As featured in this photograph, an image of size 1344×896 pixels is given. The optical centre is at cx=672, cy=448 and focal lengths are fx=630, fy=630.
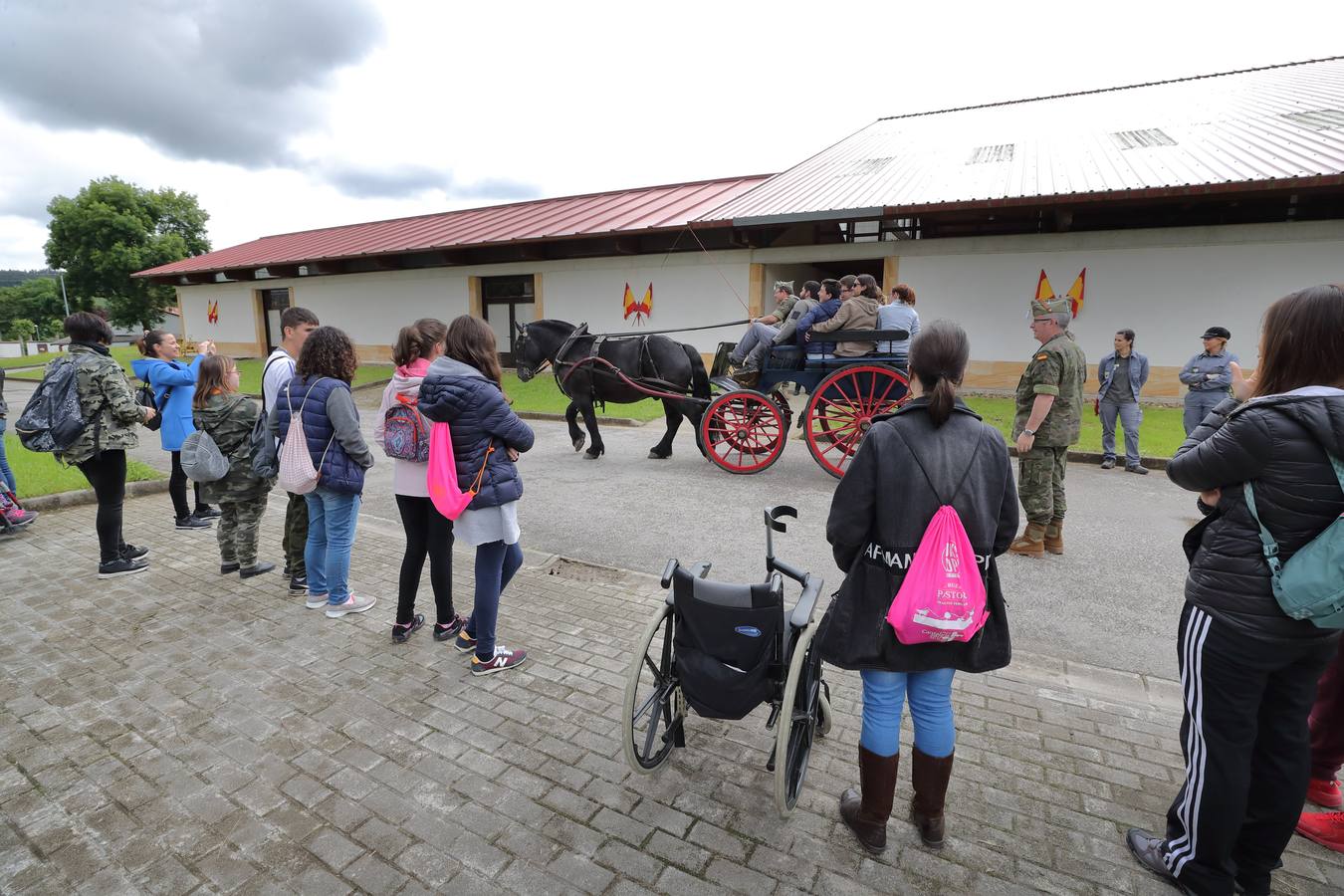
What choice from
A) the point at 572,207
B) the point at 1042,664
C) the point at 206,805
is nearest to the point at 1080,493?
the point at 1042,664

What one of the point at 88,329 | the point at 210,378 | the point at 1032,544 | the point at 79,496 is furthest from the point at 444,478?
the point at 79,496

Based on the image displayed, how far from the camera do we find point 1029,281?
475 inches

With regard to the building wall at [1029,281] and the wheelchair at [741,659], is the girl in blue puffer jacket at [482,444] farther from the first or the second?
the building wall at [1029,281]

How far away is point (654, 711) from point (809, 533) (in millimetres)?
3380

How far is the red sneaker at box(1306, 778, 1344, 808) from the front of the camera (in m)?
2.32

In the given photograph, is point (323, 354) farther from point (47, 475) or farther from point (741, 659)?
point (47, 475)

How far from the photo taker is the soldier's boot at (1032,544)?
194 inches

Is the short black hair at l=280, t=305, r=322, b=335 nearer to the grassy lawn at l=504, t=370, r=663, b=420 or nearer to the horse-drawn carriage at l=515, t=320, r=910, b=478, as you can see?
the horse-drawn carriage at l=515, t=320, r=910, b=478

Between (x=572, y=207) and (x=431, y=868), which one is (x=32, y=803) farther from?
(x=572, y=207)

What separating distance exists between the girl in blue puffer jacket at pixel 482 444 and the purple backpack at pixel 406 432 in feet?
1.24

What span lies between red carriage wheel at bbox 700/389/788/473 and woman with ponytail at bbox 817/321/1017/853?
5.09m

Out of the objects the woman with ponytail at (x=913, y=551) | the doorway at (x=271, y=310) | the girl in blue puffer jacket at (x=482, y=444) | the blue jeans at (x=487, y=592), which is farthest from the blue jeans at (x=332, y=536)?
the doorway at (x=271, y=310)

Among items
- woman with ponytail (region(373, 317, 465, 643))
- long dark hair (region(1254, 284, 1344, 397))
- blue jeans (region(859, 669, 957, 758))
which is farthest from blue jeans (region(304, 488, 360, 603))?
long dark hair (region(1254, 284, 1344, 397))

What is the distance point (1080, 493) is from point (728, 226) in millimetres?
9328
